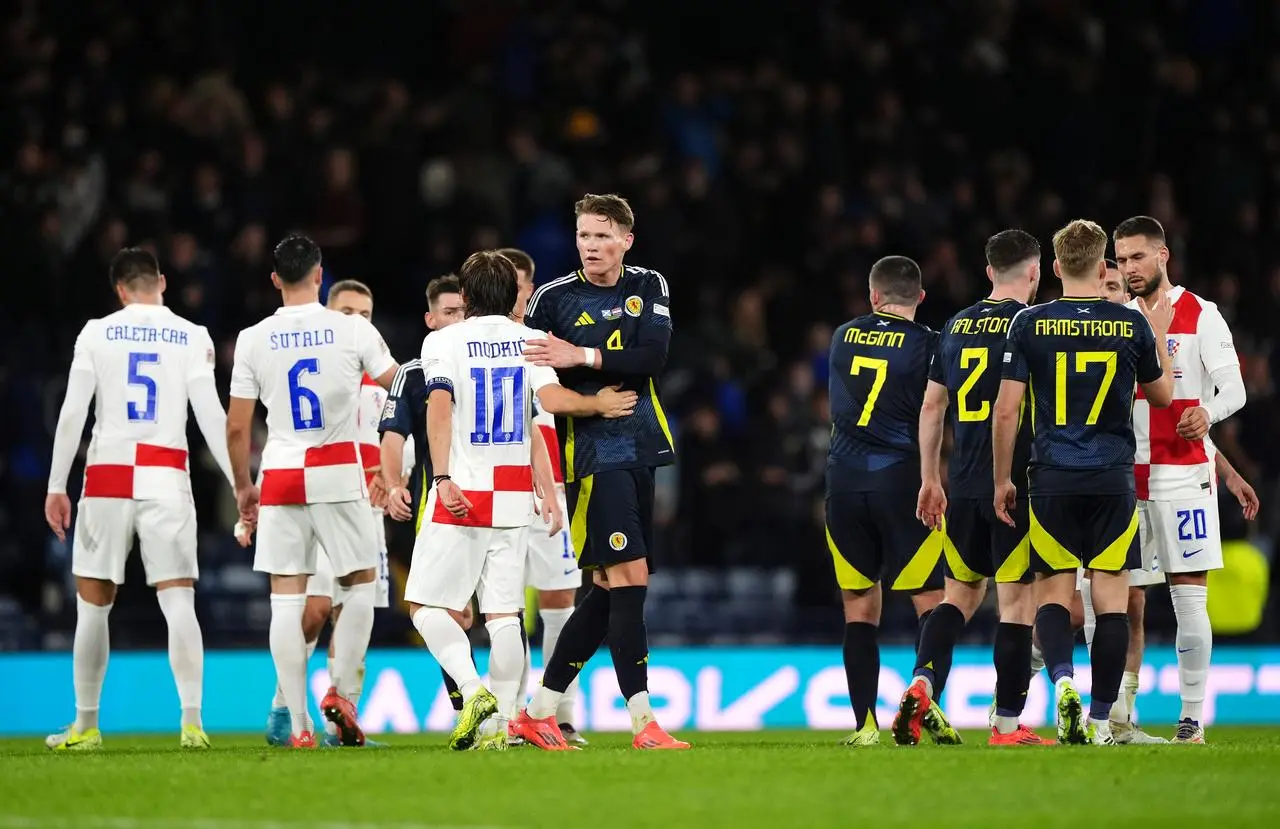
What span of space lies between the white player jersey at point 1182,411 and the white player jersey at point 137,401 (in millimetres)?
5122

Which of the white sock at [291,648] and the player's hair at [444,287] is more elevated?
the player's hair at [444,287]

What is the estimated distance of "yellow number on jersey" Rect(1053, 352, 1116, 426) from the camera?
9141 millimetres

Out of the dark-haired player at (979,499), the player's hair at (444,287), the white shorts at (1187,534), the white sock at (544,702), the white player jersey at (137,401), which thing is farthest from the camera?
the player's hair at (444,287)

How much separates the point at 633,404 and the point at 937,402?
5.19 ft

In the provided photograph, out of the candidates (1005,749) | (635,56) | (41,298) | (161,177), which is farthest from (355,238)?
(1005,749)

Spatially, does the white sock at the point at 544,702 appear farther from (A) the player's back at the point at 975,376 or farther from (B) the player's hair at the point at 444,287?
(B) the player's hair at the point at 444,287

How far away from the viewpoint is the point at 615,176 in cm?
1923

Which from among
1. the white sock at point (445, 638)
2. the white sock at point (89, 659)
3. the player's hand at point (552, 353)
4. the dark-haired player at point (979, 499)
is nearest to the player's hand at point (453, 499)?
the white sock at point (445, 638)

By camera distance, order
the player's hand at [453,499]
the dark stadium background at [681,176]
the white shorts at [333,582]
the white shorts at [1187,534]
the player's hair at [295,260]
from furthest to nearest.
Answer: the dark stadium background at [681,176] < the white shorts at [333,582] < the player's hair at [295,260] < the white shorts at [1187,534] < the player's hand at [453,499]

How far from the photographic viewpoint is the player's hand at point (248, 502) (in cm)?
1021

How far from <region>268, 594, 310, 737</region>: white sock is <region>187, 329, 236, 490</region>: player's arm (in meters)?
0.79

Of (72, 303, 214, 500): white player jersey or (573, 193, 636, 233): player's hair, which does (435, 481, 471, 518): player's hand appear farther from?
(72, 303, 214, 500): white player jersey

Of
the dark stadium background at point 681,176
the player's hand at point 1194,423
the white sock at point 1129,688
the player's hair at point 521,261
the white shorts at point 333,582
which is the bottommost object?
the white sock at point 1129,688

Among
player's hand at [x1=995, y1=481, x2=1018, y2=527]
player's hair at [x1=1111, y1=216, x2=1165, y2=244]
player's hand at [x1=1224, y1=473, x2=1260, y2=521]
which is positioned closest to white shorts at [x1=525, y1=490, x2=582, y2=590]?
player's hand at [x1=995, y1=481, x2=1018, y2=527]
